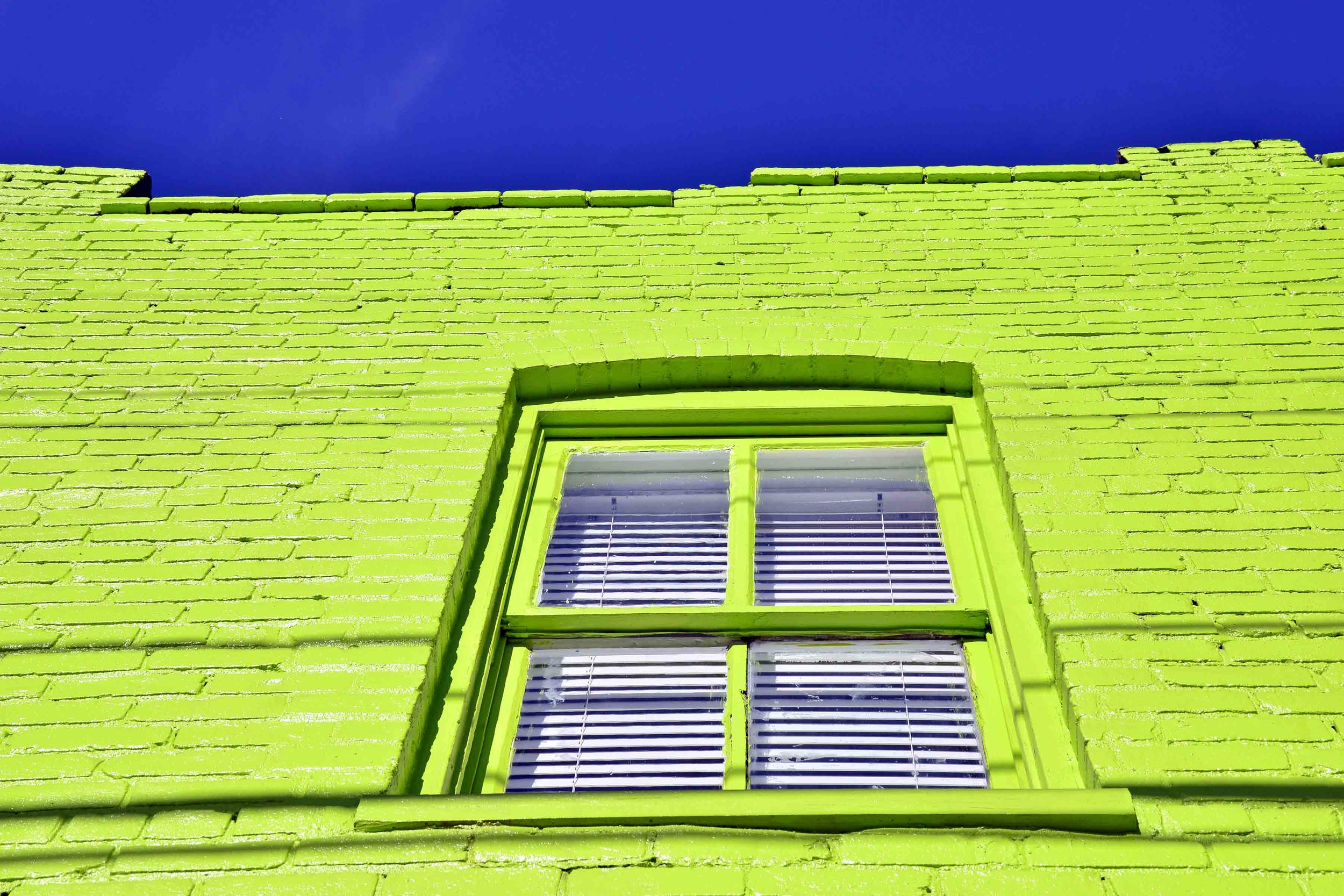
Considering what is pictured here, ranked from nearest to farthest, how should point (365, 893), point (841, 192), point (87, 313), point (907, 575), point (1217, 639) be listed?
1. point (365, 893)
2. point (1217, 639)
3. point (907, 575)
4. point (87, 313)
5. point (841, 192)

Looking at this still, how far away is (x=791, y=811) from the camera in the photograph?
7.41 ft

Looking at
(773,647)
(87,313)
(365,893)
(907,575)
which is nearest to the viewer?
(365,893)

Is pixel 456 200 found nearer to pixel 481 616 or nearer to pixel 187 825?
pixel 481 616

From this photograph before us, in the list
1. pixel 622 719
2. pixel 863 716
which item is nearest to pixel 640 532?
pixel 622 719

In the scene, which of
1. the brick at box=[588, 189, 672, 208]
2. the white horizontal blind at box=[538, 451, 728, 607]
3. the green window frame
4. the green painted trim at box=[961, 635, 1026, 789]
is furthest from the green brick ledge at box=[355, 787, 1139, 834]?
the brick at box=[588, 189, 672, 208]

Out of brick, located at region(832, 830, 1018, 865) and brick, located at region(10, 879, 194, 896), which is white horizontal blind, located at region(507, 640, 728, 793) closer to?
brick, located at region(832, 830, 1018, 865)

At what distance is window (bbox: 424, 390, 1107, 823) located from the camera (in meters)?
2.70

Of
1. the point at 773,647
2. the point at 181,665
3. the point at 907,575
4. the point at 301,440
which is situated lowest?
the point at 181,665

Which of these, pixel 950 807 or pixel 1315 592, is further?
pixel 1315 592

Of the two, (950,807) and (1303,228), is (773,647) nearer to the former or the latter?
(950,807)

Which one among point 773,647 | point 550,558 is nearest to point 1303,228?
point 773,647

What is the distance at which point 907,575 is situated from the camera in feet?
10.8

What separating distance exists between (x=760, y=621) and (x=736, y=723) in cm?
36

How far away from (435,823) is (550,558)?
3.94 ft
